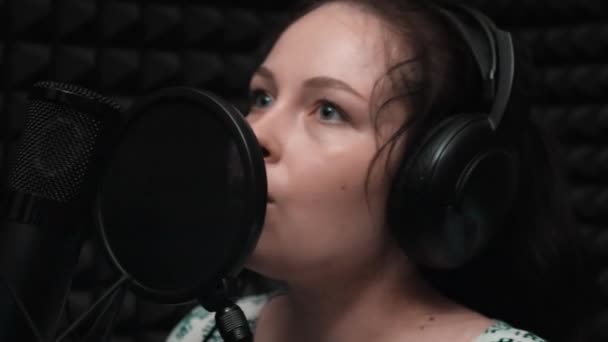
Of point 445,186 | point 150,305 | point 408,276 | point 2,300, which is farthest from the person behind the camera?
point 150,305

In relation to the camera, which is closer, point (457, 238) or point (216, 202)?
point (216, 202)

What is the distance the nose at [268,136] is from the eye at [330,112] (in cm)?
5

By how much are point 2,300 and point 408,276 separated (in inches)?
15.8

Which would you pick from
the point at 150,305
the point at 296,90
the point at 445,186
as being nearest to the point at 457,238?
the point at 445,186

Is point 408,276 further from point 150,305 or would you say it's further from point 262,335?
point 150,305

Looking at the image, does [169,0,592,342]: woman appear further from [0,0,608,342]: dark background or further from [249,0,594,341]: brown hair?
[0,0,608,342]: dark background

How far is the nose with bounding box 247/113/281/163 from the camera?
0.69 meters

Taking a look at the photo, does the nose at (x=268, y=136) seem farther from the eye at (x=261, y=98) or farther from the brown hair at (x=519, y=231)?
the brown hair at (x=519, y=231)

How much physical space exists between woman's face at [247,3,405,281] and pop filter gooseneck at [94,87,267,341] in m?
0.10

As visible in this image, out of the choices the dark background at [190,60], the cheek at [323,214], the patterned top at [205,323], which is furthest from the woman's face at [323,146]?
the dark background at [190,60]

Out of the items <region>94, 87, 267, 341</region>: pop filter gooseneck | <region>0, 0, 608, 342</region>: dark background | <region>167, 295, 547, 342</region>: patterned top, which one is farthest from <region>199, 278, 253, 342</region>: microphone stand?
<region>0, 0, 608, 342</region>: dark background

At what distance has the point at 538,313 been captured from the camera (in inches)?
34.4

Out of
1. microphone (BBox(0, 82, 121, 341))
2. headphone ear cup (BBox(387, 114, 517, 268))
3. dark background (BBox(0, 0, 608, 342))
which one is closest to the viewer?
microphone (BBox(0, 82, 121, 341))

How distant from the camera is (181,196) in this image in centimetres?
61
